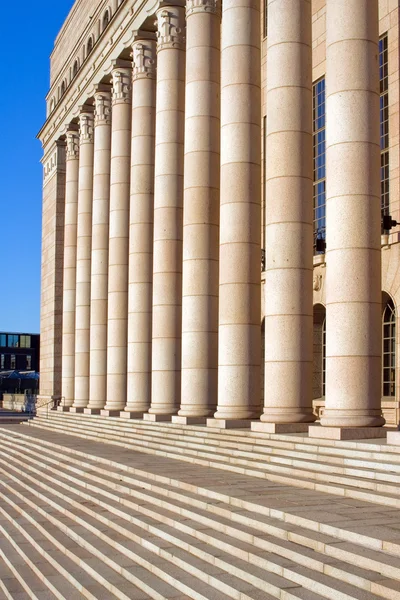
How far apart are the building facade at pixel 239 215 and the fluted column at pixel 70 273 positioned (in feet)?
8.80

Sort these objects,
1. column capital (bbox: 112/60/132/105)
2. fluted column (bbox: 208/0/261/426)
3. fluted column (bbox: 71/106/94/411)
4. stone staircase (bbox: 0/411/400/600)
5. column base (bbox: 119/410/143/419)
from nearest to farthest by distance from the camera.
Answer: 1. stone staircase (bbox: 0/411/400/600)
2. fluted column (bbox: 208/0/261/426)
3. column base (bbox: 119/410/143/419)
4. column capital (bbox: 112/60/132/105)
5. fluted column (bbox: 71/106/94/411)

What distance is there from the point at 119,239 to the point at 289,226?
23609 mm

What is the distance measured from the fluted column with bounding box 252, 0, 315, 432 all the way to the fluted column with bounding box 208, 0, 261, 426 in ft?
11.0

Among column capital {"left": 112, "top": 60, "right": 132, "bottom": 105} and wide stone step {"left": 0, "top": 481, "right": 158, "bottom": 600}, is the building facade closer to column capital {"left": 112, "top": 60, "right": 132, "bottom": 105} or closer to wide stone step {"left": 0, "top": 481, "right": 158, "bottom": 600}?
column capital {"left": 112, "top": 60, "right": 132, "bottom": 105}

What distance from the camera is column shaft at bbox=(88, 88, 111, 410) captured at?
5669cm

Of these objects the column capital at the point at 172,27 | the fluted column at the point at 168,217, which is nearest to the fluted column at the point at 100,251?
the fluted column at the point at 168,217

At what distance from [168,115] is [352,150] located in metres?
19.2

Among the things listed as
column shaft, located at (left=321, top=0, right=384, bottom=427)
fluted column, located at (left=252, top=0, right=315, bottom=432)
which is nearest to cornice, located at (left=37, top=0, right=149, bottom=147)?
fluted column, located at (left=252, top=0, right=315, bottom=432)

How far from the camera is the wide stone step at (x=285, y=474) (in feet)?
68.6

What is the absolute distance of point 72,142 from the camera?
68625 millimetres

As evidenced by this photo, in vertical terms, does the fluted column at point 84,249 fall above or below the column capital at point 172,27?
below

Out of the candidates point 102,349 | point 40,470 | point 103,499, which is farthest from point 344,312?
point 102,349

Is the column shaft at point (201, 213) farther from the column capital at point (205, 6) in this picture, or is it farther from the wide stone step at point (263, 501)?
the wide stone step at point (263, 501)

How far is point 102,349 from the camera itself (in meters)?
56.8
